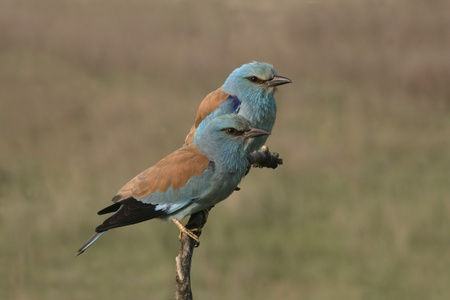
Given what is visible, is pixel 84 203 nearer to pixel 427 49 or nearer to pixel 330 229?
pixel 330 229

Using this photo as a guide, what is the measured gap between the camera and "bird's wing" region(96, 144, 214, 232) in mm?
4340

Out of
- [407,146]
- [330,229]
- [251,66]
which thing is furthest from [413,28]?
[251,66]

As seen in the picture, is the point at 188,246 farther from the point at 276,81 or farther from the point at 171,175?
the point at 276,81

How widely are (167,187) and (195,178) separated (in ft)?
0.67

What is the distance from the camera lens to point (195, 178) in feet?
14.5

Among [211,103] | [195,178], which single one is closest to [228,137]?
[195,178]

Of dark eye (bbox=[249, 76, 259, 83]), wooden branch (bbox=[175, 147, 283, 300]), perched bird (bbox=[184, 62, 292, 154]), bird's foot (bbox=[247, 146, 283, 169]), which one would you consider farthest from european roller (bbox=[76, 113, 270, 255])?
dark eye (bbox=[249, 76, 259, 83])

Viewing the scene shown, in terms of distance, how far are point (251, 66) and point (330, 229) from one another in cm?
692

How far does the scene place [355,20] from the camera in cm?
1903

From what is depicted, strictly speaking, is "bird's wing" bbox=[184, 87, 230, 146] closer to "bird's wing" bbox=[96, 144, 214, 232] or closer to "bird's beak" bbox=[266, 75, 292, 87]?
"bird's beak" bbox=[266, 75, 292, 87]

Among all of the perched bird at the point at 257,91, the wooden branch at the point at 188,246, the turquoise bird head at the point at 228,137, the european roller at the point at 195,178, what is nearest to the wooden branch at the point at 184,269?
the wooden branch at the point at 188,246

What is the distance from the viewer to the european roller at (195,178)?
437cm

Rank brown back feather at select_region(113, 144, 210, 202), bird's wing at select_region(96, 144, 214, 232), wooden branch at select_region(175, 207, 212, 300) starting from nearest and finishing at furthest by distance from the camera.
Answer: wooden branch at select_region(175, 207, 212, 300) < bird's wing at select_region(96, 144, 214, 232) < brown back feather at select_region(113, 144, 210, 202)

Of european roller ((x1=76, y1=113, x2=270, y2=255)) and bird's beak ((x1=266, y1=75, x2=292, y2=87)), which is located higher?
bird's beak ((x1=266, y1=75, x2=292, y2=87))
